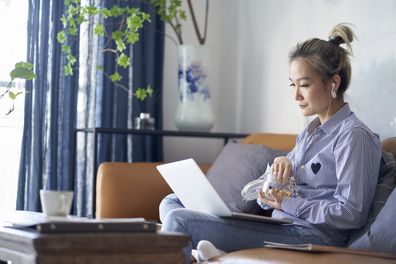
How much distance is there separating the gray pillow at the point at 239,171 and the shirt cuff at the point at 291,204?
52 cm

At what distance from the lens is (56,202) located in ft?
5.94

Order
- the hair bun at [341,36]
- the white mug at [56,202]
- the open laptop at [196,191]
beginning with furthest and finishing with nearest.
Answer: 1. the hair bun at [341,36]
2. the open laptop at [196,191]
3. the white mug at [56,202]

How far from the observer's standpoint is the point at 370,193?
8.09ft

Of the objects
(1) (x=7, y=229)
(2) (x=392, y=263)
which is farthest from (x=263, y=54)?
(1) (x=7, y=229)

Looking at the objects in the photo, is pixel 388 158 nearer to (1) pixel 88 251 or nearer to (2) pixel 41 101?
(1) pixel 88 251

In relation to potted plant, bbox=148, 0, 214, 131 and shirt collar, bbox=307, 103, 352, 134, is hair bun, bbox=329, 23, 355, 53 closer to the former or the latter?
shirt collar, bbox=307, 103, 352, 134

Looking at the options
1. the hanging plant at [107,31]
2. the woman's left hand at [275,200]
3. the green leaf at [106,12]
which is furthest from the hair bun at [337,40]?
the green leaf at [106,12]

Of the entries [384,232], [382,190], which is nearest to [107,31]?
[382,190]

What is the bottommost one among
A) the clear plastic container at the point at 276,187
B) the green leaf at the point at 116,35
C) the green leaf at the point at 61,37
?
the clear plastic container at the point at 276,187

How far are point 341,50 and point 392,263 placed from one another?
36.0 inches

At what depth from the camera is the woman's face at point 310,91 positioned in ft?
8.98

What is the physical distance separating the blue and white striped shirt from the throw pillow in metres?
0.13

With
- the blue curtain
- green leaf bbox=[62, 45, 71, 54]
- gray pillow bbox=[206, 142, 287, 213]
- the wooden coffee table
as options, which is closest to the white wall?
the blue curtain

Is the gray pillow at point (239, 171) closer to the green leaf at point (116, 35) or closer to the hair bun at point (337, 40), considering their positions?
the hair bun at point (337, 40)
